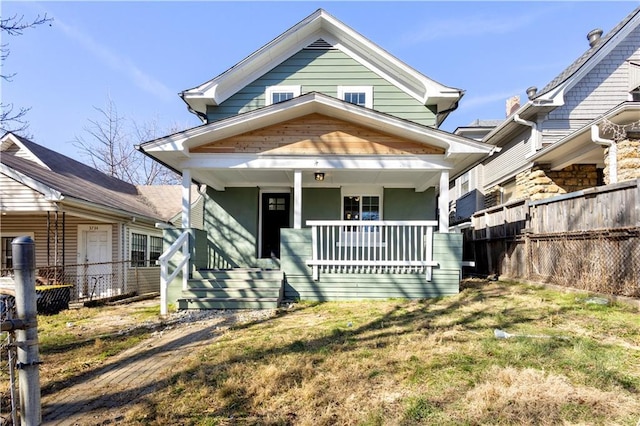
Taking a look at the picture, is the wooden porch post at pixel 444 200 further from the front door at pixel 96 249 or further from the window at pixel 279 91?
the front door at pixel 96 249

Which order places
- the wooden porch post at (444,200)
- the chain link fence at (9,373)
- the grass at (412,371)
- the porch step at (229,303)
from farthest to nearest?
the wooden porch post at (444,200), the porch step at (229,303), the grass at (412,371), the chain link fence at (9,373)

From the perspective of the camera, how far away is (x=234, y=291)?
725cm

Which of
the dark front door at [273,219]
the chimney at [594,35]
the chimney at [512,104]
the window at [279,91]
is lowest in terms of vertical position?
the dark front door at [273,219]

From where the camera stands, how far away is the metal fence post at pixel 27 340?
1.72m

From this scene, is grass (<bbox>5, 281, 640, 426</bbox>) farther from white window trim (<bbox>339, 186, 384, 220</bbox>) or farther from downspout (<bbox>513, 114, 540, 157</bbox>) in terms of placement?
downspout (<bbox>513, 114, 540, 157</bbox>)

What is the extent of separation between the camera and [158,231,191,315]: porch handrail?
6.70m

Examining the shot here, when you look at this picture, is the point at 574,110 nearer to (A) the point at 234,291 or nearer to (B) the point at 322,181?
(B) the point at 322,181

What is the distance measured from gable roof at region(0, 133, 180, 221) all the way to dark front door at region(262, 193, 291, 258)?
5.11 metres

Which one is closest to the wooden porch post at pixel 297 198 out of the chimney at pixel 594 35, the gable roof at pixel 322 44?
the gable roof at pixel 322 44

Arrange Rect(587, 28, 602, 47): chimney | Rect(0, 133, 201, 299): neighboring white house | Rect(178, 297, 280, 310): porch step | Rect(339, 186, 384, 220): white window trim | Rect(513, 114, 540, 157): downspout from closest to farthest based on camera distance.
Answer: Rect(178, 297, 280, 310): porch step < Rect(0, 133, 201, 299): neighboring white house < Rect(339, 186, 384, 220): white window trim < Rect(513, 114, 540, 157): downspout < Rect(587, 28, 602, 47): chimney

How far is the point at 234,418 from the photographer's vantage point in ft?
9.07

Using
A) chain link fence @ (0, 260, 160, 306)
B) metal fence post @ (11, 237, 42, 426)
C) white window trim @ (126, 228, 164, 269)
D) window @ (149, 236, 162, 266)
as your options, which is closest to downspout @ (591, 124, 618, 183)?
metal fence post @ (11, 237, 42, 426)

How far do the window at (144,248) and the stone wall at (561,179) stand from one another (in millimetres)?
12790

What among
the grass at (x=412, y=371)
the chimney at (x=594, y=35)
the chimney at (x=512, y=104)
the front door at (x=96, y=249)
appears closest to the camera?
the grass at (x=412, y=371)
